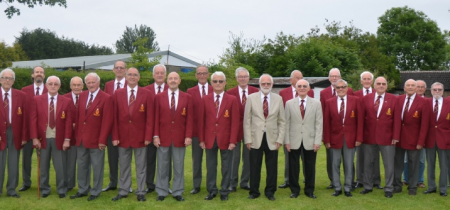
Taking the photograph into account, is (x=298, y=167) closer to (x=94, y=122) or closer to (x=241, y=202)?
(x=241, y=202)

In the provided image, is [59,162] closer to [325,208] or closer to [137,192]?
[137,192]

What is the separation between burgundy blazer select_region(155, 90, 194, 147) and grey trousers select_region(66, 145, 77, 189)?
1404mm

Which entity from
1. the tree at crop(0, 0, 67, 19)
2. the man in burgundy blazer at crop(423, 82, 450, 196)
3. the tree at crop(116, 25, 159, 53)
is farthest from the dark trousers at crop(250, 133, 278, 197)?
the tree at crop(116, 25, 159, 53)

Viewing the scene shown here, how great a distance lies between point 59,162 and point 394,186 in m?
5.18

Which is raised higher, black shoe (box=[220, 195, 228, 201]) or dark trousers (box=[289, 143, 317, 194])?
dark trousers (box=[289, 143, 317, 194])

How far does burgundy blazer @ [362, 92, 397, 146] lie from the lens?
22.4 ft

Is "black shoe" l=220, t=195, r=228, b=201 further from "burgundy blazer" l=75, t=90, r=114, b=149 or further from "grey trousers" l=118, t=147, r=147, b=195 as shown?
"burgundy blazer" l=75, t=90, r=114, b=149

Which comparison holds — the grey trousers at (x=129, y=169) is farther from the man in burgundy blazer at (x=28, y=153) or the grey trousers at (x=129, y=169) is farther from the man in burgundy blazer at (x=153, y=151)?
the man in burgundy blazer at (x=28, y=153)

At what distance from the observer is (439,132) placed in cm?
690

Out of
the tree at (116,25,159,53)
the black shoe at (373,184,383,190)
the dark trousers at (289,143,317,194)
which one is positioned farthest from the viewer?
the tree at (116,25,159,53)

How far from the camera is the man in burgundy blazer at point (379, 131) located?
6824mm

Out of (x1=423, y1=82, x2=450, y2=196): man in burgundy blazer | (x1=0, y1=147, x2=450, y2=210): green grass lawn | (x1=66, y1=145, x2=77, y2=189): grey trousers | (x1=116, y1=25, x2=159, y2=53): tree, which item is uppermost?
(x1=116, y1=25, x2=159, y2=53): tree

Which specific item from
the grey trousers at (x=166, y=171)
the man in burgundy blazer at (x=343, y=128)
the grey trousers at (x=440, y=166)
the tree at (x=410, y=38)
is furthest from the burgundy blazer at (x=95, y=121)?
→ the tree at (x=410, y=38)

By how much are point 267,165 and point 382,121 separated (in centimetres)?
189
